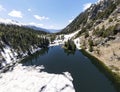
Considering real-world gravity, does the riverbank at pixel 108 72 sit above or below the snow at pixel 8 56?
below

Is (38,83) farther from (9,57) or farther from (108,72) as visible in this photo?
(9,57)

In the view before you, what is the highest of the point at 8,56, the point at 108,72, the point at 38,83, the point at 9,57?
the point at 8,56

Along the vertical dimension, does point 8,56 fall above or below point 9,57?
above

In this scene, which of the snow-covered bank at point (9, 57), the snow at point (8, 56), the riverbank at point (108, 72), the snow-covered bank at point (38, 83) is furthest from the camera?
the snow at point (8, 56)

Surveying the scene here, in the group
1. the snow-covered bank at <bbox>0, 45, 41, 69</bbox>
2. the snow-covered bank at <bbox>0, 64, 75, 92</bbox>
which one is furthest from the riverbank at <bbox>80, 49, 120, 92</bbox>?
the snow-covered bank at <bbox>0, 45, 41, 69</bbox>

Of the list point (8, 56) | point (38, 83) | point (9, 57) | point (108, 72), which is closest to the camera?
point (38, 83)

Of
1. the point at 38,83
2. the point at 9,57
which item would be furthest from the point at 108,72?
the point at 9,57

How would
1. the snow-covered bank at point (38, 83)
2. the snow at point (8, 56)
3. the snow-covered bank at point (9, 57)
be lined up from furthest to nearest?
the snow at point (8, 56) → the snow-covered bank at point (9, 57) → the snow-covered bank at point (38, 83)

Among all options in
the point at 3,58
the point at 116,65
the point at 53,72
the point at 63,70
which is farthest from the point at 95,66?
the point at 3,58

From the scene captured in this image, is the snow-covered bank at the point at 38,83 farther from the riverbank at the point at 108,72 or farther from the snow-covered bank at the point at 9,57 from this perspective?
the snow-covered bank at the point at 9,57

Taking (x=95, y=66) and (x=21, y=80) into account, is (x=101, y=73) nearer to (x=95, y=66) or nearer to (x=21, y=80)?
(x=95, y=66)

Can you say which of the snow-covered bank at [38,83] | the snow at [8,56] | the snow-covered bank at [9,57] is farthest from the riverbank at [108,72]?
the snow at [8,56]

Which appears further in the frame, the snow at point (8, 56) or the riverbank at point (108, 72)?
the snow at point (8, 56)
